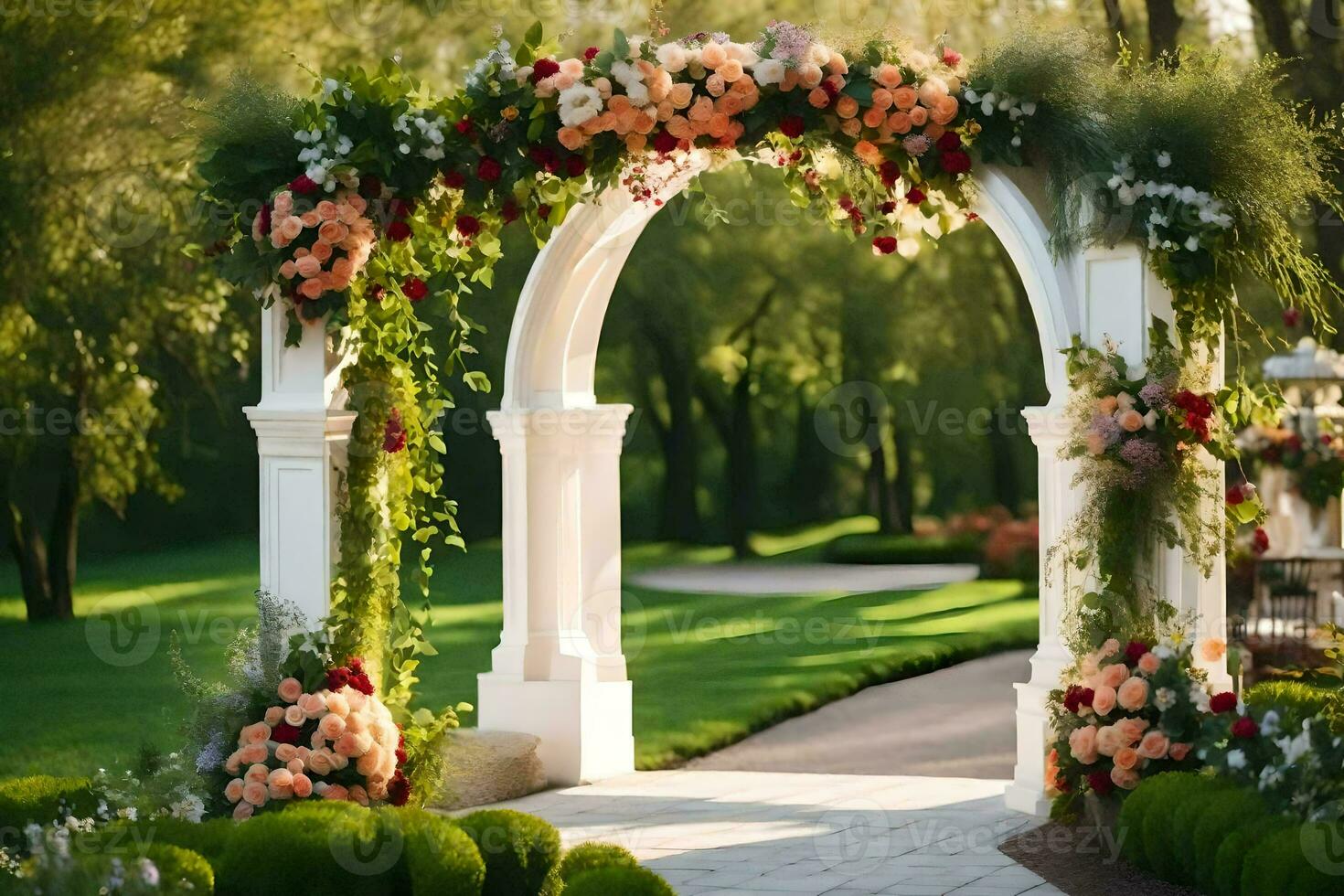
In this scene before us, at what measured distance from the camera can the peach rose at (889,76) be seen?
7.40 m

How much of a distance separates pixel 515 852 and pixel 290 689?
5.20 ft

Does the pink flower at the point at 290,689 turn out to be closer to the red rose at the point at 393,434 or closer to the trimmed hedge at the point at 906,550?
the red rose at the point at 393,434

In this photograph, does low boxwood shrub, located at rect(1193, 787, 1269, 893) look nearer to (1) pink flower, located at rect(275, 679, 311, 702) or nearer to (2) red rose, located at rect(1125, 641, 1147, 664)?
(2) red rose, located at rect(1125, 641, 1147, 664)

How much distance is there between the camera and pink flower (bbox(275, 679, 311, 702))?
729cm

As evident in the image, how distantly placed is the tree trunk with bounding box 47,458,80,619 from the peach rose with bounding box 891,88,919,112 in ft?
38.8

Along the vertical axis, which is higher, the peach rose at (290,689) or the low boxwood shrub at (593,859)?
the peach rose at (290,689)

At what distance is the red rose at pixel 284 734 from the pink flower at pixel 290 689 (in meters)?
0.11

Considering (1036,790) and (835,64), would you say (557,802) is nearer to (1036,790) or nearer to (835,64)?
(1036,790)

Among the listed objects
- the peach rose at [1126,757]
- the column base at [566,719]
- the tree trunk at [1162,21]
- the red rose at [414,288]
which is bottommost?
the column base at [566,719]

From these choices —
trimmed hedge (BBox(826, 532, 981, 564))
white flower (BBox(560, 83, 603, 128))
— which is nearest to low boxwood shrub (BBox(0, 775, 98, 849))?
white flower (BBox(560, 83, 603, 128))

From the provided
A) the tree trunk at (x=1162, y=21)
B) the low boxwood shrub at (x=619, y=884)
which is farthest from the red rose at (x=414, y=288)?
the tree trunk at (x=1162, y=21)

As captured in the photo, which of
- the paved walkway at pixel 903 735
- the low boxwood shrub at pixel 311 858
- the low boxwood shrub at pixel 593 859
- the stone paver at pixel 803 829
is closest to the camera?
the low boxwood shrub at pixel 593 859

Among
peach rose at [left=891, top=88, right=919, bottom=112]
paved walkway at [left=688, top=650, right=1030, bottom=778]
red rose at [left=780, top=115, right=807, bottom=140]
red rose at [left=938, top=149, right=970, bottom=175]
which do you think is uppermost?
peach rose at [left=891, top=88, right=919, bottom=112]

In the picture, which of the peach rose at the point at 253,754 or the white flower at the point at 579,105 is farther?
the white flower at the point at 579,105
